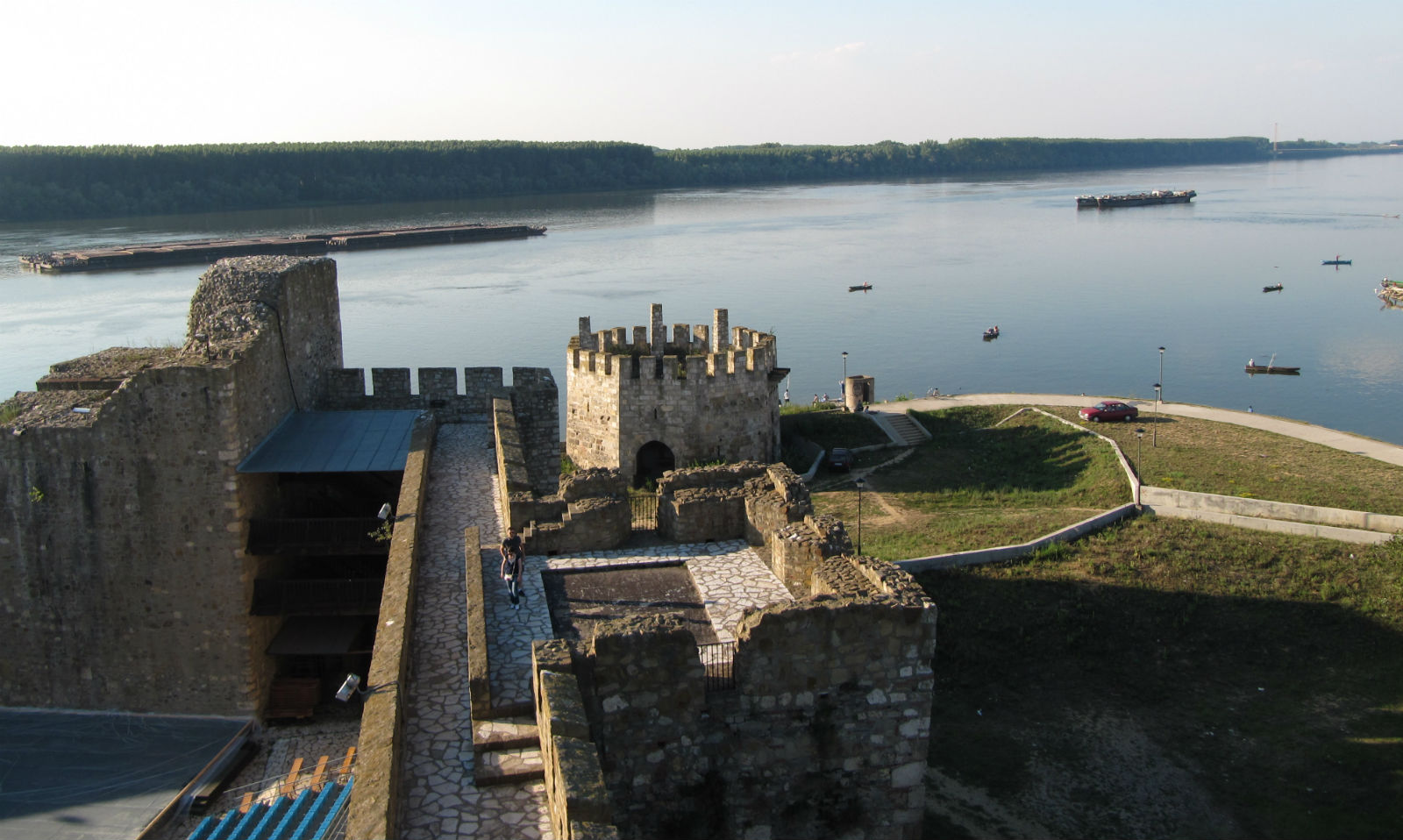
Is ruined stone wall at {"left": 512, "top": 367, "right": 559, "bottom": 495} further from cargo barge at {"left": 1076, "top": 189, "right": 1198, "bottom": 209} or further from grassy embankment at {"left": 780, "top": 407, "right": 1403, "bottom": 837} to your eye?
cargo barge at {"left": 1076, "top": 189, "right": 1198, "bottom": 209}

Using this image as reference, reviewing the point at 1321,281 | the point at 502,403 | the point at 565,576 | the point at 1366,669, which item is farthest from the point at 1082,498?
the point at 1321,281

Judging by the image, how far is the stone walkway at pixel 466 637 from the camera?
7320 mm

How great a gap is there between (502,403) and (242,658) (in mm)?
5593

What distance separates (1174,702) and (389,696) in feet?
39.2

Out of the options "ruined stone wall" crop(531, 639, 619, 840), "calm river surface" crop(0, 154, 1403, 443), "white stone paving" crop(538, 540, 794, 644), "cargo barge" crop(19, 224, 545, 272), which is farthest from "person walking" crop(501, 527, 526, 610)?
"cargo barge" crop(19, 224, 545, 272)

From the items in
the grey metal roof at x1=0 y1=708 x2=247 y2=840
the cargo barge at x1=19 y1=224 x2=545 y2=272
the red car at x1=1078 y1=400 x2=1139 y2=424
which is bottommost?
the grey metal roof at x1=0 y1=708 x2=247 y2=840

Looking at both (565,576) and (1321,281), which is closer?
(565,576)

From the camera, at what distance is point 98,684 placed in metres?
14.1

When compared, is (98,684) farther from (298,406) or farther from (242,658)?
(298,406)

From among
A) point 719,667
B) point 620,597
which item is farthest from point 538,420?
point 719,667

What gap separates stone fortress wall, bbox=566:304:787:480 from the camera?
25750 mm

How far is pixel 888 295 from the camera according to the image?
6550 cm

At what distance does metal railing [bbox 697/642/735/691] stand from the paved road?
20.8 metres

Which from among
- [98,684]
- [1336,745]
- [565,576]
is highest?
[565,576]
